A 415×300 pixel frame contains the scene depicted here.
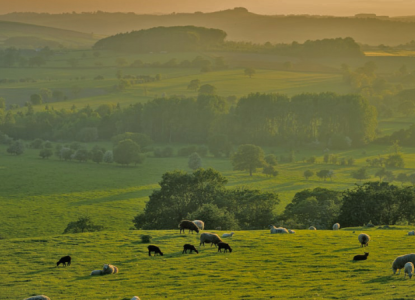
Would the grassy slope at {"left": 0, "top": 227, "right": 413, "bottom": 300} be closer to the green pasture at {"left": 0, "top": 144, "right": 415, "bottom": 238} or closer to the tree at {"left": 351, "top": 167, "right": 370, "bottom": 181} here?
the green pasture at {"left": 0, "top": 144, "right": 415, "bottom": 238}

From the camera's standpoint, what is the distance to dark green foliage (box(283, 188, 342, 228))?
56.4 m

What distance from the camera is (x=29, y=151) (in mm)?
134875

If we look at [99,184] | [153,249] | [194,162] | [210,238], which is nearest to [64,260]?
[153,249]

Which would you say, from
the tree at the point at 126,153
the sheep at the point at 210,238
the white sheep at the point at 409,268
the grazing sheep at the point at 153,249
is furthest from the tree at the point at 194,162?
the white sheep at the point at 409,268

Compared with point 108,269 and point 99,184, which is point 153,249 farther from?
point 99,184

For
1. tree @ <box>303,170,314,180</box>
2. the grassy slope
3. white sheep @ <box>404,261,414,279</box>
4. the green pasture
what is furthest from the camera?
tree @ <box>303,170,314,180</box>

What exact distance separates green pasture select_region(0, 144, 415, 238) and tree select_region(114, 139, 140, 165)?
166cm

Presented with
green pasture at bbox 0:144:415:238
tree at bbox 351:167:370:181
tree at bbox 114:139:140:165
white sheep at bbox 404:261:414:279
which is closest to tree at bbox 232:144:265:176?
green pasture at bbox 0:144:415:238

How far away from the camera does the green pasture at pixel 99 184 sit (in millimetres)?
75188

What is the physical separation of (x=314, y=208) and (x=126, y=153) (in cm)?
6372

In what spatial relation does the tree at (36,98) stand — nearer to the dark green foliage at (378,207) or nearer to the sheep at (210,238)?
the dark green foliage at (378,207)

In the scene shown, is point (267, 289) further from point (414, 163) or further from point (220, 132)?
point (220, 132)

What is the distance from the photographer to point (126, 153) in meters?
117

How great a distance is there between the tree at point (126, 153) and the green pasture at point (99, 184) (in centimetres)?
166
